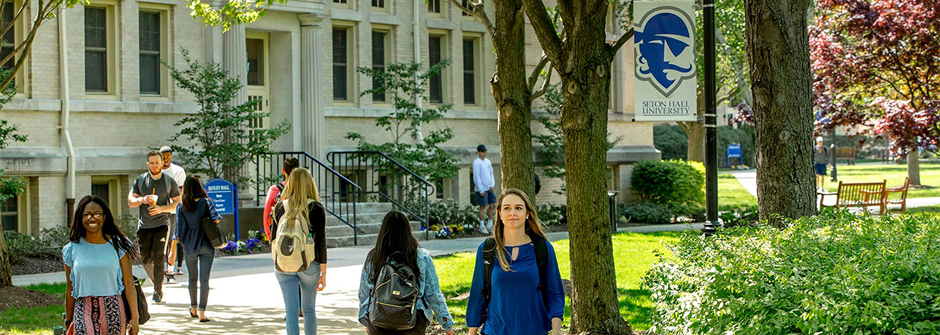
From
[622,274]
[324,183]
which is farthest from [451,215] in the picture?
[622,274]

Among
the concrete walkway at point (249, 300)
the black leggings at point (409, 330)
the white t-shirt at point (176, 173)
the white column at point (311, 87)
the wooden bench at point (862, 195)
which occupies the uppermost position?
the white column at point (311, 87)

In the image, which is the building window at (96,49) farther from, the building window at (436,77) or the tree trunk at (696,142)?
the tree trunk at (696,142)

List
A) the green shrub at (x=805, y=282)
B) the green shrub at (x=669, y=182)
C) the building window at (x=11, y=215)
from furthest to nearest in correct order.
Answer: the green shrub at (x=669, y=182), the building window at (x=11, y=215), the green shrub at (x=805, y=282)

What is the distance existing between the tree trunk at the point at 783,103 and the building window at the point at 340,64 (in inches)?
533

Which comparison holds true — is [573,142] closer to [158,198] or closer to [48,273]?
[158,198]

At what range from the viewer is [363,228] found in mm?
19688

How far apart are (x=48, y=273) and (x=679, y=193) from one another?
15.1 meters

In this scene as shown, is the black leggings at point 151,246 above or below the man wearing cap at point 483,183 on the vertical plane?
below

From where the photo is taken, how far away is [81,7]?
18.7 m

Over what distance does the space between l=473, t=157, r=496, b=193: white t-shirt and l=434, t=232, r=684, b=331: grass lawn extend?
2.70m

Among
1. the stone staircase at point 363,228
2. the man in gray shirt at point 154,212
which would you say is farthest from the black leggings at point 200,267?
the stone staircase at point 363,228

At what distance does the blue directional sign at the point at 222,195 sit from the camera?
17.7 m

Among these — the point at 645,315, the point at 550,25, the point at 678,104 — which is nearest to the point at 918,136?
the point at 678,104

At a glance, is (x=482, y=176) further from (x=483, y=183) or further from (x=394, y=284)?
(x=394, y=284)
